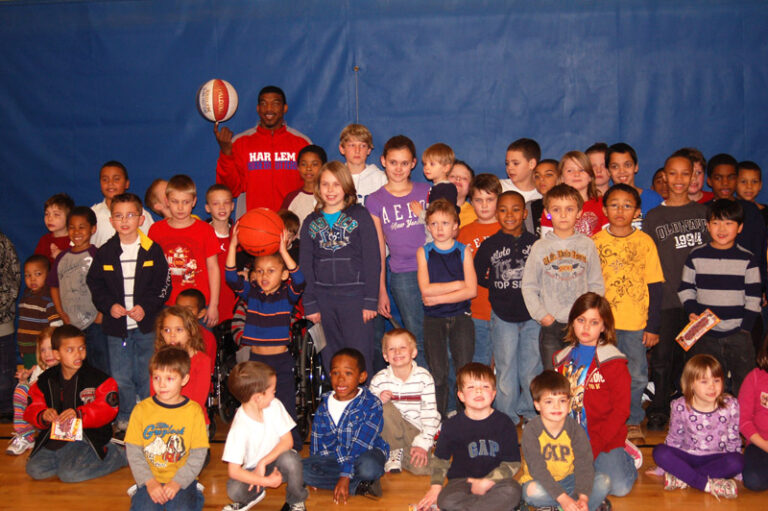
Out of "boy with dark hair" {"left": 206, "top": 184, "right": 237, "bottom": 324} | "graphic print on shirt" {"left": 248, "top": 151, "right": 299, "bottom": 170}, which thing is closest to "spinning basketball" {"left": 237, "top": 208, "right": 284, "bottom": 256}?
"boy with dark hair" {"left": 206, "top": 184, "right": 237, "bottom": 324}

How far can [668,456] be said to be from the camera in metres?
4.37

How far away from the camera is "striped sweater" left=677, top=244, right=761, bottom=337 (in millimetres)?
5145

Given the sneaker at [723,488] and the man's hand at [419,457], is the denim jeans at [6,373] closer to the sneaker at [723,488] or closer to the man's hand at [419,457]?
the man's hand at [419,457]

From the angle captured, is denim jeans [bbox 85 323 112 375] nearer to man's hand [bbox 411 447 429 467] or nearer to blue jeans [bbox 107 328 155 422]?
blue jeans [bbox 107 328 155 422]

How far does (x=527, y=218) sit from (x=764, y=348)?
1.93 metres

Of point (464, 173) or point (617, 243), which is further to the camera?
point (464, 173)

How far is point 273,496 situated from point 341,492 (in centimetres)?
45

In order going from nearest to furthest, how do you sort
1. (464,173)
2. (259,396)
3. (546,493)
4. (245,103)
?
(546,493) < (259,396) < (464,173) < (245,103)

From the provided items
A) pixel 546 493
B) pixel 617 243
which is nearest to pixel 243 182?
pixel 617 243

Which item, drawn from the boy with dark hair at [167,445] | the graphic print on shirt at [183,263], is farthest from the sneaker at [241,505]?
the graphic print on shirt at [183,263]

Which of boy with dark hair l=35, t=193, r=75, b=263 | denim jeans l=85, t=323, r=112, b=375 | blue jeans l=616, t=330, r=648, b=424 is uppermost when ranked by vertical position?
boy with dark hair l=35, t=193, r=75, b=263

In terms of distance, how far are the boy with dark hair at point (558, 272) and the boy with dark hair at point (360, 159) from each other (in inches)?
64.9

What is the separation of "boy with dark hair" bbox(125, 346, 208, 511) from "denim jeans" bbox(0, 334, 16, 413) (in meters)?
2.69

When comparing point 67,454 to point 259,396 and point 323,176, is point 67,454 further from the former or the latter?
point 323,176
